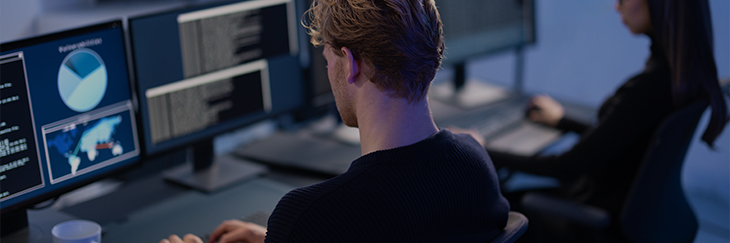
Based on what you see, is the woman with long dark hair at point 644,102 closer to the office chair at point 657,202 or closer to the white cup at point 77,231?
the office chair at point 657,202

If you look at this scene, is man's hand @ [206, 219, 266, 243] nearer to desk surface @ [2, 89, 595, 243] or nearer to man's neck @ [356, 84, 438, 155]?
desk surface @ [2, 89, 595, 243]

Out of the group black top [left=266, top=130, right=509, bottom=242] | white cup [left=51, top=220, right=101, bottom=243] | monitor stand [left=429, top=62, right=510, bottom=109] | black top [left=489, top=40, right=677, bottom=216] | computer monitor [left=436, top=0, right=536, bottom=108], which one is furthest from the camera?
monitor stand [left=429, top=62, right=510, bottom=109]

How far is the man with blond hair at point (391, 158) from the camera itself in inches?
33.9

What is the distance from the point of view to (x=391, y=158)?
35.9 inches

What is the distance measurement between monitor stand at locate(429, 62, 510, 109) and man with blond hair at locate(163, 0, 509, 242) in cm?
130

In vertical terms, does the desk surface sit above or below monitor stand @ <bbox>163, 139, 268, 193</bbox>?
below

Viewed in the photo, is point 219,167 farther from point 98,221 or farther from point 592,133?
point 592,133

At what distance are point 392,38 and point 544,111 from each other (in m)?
1.34

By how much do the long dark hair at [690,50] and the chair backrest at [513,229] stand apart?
72cm

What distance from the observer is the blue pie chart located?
119 centimetres

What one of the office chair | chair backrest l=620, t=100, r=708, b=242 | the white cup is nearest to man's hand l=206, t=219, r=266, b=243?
the white cup

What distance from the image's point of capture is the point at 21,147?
114 cm

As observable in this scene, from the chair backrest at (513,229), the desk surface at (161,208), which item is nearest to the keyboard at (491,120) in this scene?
the desk surface at (161,208)

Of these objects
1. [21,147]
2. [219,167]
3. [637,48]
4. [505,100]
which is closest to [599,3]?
[637,48]
